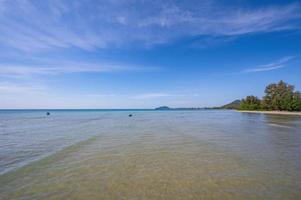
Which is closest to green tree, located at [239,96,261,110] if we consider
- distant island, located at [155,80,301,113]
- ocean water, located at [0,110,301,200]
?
distant island, located at [155,80,301,113]

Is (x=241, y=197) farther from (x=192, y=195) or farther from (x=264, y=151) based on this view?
(x=264, y=151)

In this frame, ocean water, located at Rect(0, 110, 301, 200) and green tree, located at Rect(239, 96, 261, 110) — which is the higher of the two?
green tree, located at Rect(239, 96, 261, 110)

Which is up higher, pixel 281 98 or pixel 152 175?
pixel 281 98

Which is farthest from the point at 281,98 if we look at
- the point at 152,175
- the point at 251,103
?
the point at 152,175

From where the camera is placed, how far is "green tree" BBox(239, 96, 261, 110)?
289 feet

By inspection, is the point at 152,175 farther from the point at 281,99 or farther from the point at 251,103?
the point at 251,103

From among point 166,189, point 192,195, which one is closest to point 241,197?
point 192,195

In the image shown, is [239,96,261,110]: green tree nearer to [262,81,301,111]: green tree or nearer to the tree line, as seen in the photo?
the tree line

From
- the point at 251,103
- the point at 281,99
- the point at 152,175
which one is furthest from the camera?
the point at 251,103

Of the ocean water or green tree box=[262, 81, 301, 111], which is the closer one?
the ocean water

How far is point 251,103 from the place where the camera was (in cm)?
9312

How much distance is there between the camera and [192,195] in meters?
4.43

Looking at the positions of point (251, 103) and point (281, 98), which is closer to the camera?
point (281, 98)

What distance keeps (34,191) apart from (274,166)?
7.44m
